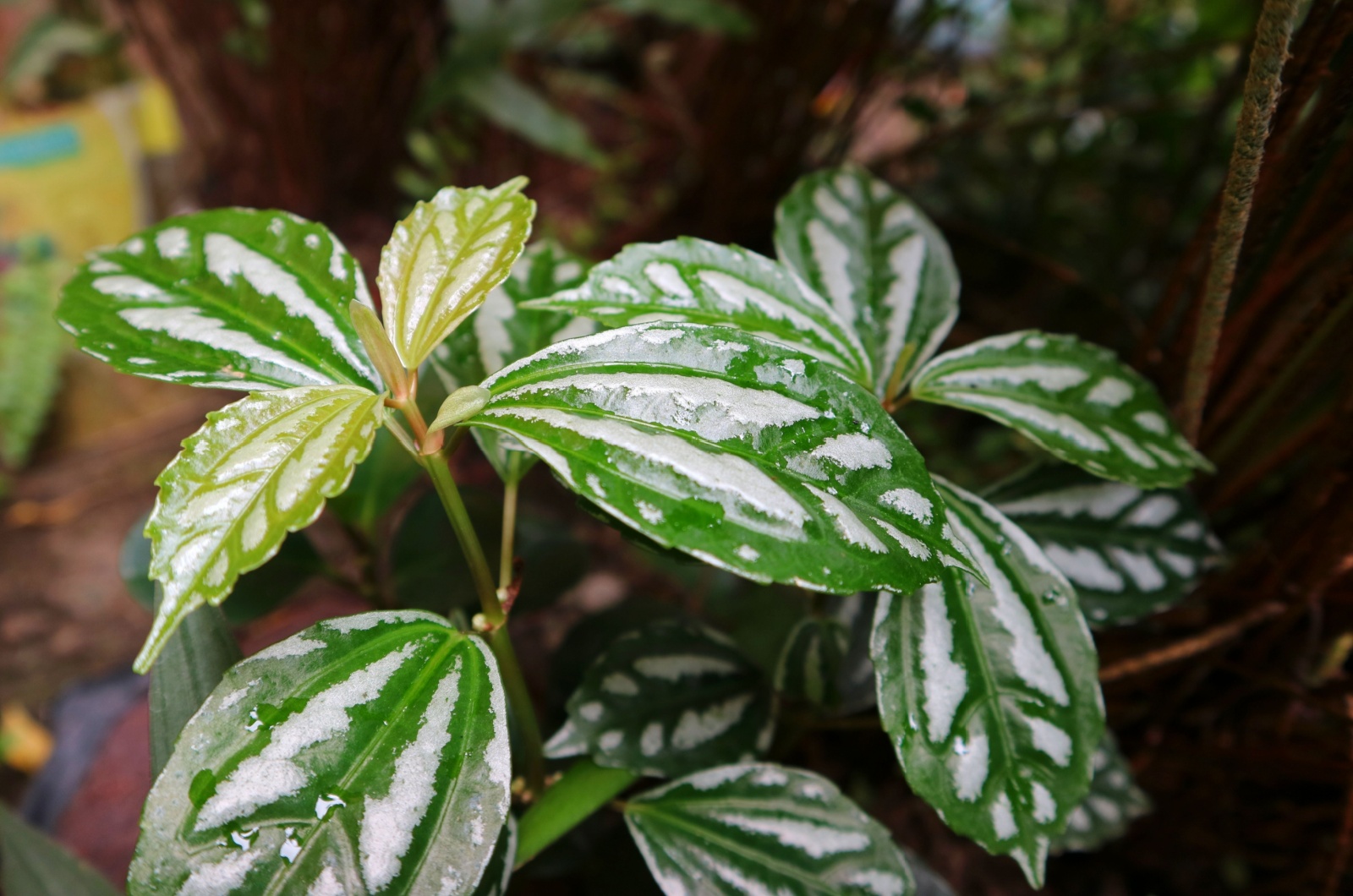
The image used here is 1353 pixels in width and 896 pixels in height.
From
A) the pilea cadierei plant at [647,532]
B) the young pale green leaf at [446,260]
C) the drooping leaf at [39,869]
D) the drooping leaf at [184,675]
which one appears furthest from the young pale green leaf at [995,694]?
the drooping leaf at [39,869]

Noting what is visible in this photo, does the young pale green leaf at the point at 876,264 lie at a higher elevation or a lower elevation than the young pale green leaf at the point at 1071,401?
higher

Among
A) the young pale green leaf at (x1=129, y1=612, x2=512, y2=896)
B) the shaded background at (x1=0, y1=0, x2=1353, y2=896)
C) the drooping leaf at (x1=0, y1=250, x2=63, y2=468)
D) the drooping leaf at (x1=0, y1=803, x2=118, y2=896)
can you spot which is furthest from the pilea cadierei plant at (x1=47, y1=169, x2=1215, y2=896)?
the drooping leaf at (x1=0, y1=250, x2=63, y2=468)

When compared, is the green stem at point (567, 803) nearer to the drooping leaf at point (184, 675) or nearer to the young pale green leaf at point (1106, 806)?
the drooping leaf at point (184, 675)

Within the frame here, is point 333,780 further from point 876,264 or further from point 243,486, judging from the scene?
point 876,264

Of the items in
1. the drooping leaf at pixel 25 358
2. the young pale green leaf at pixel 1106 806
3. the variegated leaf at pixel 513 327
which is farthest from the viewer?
the drooping leaf at pixel 25 358

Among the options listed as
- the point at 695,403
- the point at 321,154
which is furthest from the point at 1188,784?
the point at 321,154

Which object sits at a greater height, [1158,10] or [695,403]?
[1158,10]

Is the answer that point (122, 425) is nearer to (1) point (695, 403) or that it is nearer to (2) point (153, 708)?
(2) point (153, 708)

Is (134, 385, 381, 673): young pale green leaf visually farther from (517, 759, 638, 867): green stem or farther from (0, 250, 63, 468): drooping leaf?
(0, 250, 63, 468): drooping leaf
